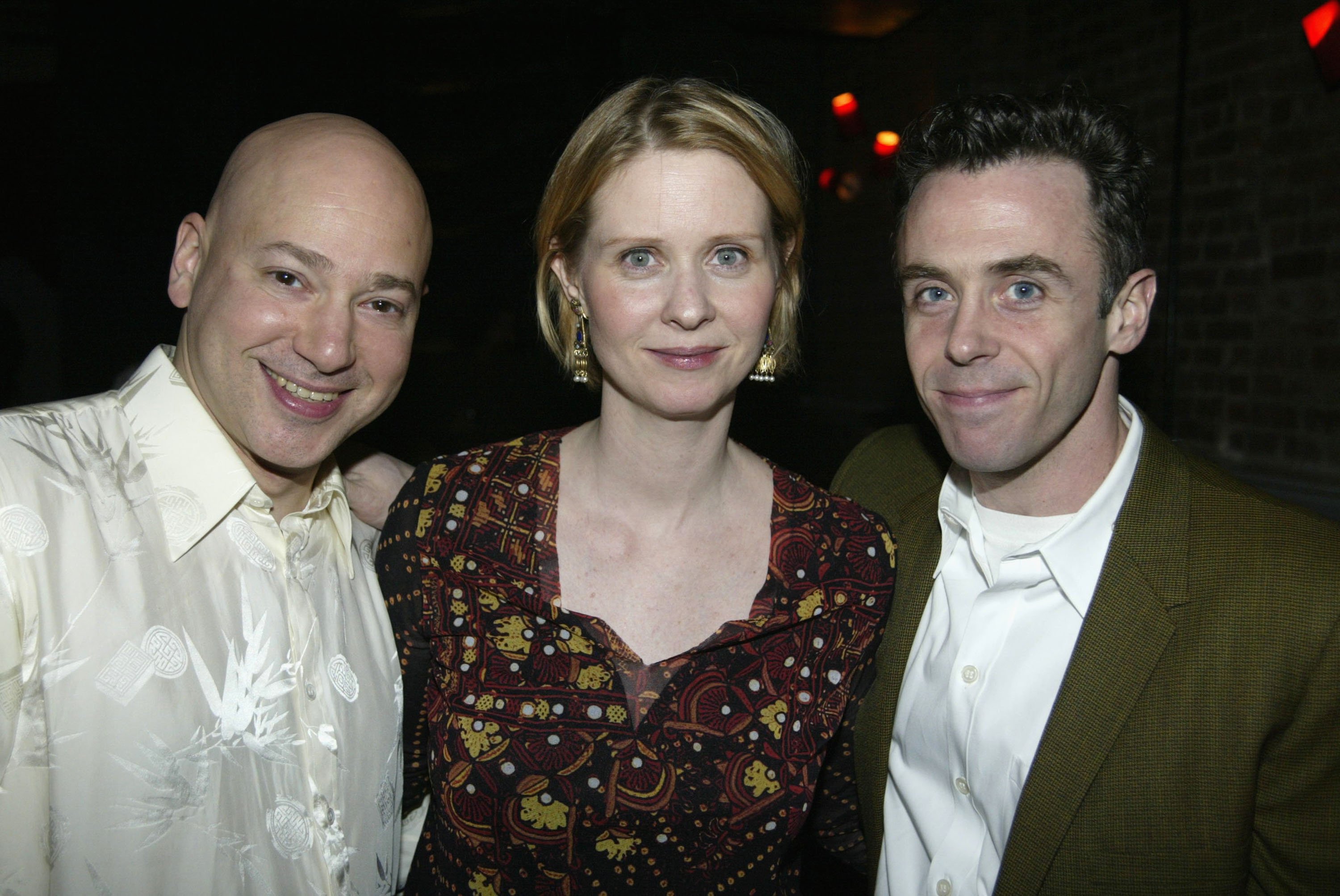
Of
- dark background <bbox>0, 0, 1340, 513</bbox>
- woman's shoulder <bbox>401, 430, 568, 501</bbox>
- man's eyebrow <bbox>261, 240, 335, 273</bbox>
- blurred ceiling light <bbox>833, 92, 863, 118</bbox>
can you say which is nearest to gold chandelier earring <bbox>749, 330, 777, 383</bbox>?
dark background <bbox>0, 0, 1340, 513</bbox>

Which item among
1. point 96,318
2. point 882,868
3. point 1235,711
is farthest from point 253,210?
point 96,318

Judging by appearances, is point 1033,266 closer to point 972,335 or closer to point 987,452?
point 972,335

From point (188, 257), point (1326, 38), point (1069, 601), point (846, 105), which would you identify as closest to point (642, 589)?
point (1069, 601)

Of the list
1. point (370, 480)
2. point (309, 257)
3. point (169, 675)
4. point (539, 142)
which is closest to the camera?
point (169, 675)

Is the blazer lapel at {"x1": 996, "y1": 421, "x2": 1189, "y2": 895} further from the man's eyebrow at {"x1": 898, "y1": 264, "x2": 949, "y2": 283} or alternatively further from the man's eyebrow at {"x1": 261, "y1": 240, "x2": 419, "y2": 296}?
the man's eyebrow at {"x1": 261, "y1": 240, "x2": 419, "y2": 296}

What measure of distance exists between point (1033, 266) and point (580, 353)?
98 centimetres

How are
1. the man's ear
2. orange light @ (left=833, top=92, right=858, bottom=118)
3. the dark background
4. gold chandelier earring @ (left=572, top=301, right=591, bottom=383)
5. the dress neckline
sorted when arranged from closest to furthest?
the dress neckline < the man's ear < gold chandelier earring @ (left=572, top=301, right=591, bottom=383) < the dark background < orange light @ (left=833, top=92, right=858, bottom=118)

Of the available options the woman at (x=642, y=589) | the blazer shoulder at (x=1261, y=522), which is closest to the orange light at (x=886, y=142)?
the woman at (x=642, y=589)

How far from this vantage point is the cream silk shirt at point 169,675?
3.92 ft

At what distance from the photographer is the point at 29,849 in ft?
3.79

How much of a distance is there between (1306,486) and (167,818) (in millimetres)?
3467

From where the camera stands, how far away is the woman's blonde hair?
5.43ft

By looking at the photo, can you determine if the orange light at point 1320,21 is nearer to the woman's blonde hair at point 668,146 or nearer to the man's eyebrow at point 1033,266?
the man's eyebrow at point 1033,266

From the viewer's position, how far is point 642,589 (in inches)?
67.9
